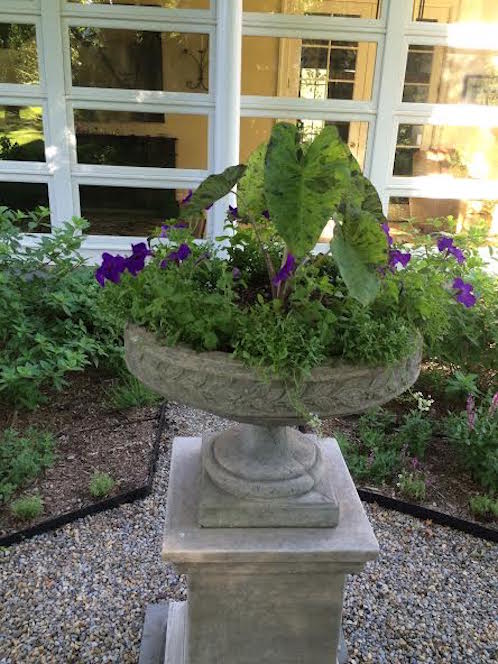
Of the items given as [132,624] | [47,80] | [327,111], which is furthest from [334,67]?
[132,624]

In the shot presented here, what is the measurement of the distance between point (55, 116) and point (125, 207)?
2.90 feet

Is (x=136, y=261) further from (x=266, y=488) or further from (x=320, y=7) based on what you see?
(x=320, y=7)

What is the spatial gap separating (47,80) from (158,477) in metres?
3.21

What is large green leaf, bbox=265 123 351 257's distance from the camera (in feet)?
3.55

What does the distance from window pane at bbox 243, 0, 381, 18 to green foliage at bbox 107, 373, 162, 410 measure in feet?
10.3

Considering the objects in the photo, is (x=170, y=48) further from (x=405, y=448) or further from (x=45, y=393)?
(x=405, y=448)

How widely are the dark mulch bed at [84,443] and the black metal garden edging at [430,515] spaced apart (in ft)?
3.92

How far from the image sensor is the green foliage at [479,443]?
287cm

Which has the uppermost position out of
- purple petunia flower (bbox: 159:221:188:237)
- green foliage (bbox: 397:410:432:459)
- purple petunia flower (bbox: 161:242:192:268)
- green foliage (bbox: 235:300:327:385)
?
purple petunia flower (bbox: 159:221:188:237)

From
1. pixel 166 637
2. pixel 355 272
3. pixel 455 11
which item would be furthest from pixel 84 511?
pixel 455 11

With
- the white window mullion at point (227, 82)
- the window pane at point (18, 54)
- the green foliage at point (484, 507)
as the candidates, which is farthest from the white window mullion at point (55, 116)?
the green foliage at point (484, 507)

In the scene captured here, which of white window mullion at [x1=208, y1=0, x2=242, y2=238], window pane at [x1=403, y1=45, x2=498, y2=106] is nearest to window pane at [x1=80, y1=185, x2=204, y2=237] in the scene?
white window mullion at [x1=208, y1=0, x2=242, y2=238]

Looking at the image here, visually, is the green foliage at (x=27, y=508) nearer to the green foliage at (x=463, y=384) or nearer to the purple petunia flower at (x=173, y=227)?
→ the purple petunia flower at (x=173, y=227)

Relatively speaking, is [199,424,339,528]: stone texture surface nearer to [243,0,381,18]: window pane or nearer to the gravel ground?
the gravel ground
